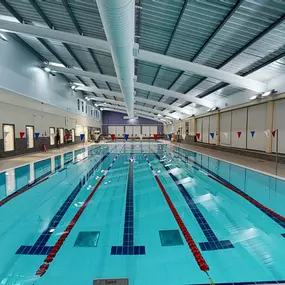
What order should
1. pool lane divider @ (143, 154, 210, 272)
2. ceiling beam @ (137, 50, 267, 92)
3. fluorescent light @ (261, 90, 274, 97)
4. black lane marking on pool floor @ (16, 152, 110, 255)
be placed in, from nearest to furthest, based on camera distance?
pool lane divider @ (143, 154, 210, 272)
black lane marking on pool floor @ (16, 152, 110, 255)
ceiling beam @ (137, 50, 267, 92)
fluorescent light @ (261, 90, 274, 97)

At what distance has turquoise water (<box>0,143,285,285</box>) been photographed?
1.94m

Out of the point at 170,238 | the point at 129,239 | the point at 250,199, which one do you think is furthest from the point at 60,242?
the point at 250,199

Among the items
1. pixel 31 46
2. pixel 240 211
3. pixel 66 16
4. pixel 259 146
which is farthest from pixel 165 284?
pixel 31 46

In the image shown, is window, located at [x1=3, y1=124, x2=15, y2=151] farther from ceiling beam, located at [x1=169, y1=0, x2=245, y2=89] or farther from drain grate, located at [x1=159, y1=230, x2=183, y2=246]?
drain grate, located at [x1=159, y1=230, x2=183, y2=246]

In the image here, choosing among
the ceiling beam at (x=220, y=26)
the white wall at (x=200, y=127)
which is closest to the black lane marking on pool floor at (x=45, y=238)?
the ceiling beam at (x=220, y=26)

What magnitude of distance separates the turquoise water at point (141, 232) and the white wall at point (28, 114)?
200 inches

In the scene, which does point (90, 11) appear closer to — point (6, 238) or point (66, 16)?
point (66, 16)

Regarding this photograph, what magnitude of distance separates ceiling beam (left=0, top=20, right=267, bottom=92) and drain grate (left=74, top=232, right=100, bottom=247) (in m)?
5.84

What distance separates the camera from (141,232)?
277cm

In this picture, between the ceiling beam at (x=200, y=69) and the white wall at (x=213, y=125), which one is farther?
the white wall at (x=213, y=125)

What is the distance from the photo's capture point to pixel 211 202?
3955mm

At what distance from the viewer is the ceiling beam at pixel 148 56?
6.70m

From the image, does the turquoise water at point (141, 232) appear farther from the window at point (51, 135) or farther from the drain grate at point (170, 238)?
the window at point (51, 135)

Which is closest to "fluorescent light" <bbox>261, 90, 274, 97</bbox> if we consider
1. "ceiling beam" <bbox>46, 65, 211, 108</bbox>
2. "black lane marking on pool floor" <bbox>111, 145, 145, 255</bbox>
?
"ceiling beam" <bbox>46, 65, 211, 108</bbox>
